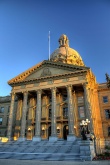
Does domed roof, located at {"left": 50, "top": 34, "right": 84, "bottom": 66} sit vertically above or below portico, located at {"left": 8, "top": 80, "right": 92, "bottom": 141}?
above

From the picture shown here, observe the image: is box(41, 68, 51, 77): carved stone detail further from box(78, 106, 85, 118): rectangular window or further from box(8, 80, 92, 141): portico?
box(78, 106, 85, 118): rectangular window

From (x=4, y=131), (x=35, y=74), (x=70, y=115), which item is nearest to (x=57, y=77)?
(x=35, y=74)

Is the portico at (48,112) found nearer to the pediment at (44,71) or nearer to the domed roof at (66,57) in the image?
the pediment at (44,71)

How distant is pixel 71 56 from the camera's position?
63750 mm

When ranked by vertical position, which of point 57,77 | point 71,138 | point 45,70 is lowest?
point 71,138

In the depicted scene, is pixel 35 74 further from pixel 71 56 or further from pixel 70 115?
pixel 71 56

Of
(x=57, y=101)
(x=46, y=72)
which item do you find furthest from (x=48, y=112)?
(x=46, y=72)

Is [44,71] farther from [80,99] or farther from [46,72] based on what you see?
[80,99]

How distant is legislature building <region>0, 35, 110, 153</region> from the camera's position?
3441 cm

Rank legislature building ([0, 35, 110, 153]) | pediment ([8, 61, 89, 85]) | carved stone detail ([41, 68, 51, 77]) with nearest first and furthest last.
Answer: legislature building ([0, 35, 110, 153]) → pediment ([8, 61, 89, 85]) → carved stone detail ([41, 68, 51, 77])

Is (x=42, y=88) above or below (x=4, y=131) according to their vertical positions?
above

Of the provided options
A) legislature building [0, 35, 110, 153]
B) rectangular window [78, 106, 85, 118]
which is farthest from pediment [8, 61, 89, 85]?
rectangular window [78, 106, 85, 118]

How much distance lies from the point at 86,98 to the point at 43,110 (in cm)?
1206

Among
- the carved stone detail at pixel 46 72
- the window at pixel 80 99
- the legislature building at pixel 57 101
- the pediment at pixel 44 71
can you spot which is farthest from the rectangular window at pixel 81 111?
the carved stone detail at pixel 46 72
